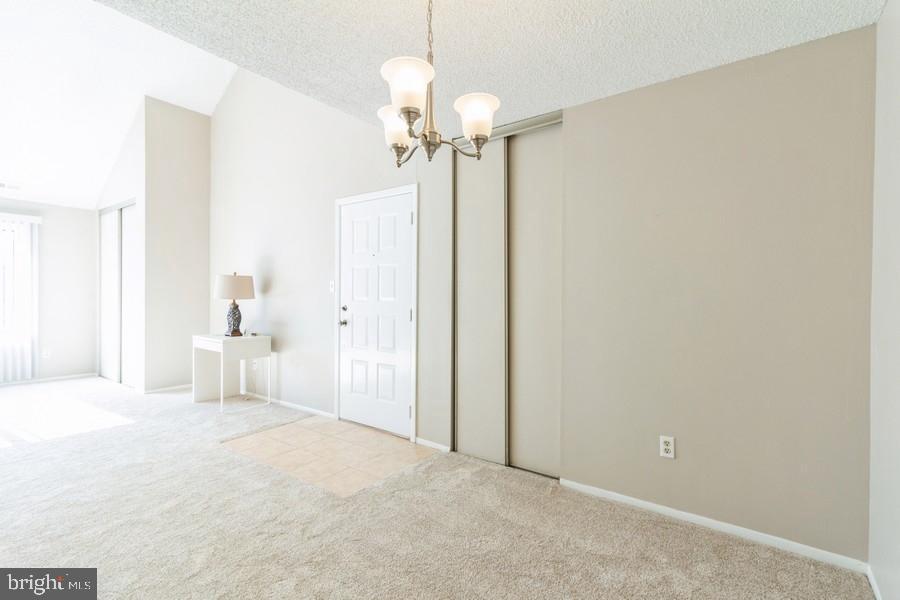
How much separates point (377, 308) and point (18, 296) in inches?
195

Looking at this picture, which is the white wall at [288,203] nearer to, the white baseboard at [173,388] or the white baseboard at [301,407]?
the white baseboard at [301,407]

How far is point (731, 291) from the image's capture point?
7.03 ft

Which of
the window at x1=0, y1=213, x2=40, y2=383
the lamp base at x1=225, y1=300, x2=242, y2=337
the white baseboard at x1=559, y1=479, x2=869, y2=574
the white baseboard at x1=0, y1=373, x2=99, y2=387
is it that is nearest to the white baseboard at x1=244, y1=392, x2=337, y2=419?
the lamp base at x1=225, y1=300, x2=242, y2=337

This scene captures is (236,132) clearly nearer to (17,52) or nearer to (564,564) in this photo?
(17,52)

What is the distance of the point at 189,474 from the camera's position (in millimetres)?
2777

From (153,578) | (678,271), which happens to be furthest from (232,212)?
(678,271)

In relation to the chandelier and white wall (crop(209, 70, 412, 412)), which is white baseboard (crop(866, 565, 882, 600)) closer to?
the chandelier

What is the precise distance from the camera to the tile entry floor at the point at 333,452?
9.11ft

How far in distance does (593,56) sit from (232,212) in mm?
4408

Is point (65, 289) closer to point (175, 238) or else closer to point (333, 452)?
point (175, 238)

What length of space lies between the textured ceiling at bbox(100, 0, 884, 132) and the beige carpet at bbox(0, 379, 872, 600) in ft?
7.66

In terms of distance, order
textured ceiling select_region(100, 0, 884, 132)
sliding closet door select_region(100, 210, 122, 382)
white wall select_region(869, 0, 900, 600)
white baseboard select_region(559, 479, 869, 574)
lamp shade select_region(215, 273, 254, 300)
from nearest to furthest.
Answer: white wall select_region(869, 0, 900, 600)
textured ceiling select_region(100, 0, 884, 132)
white baseboard select_region(559, 479, 869, 574)
lamp shade select_region(215, 273, 254, 300)
sliding closet door select_region(100, 210, 122, 382)

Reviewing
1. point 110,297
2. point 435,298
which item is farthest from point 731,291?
point 110,297

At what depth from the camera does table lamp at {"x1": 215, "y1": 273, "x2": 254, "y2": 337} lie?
436cm
